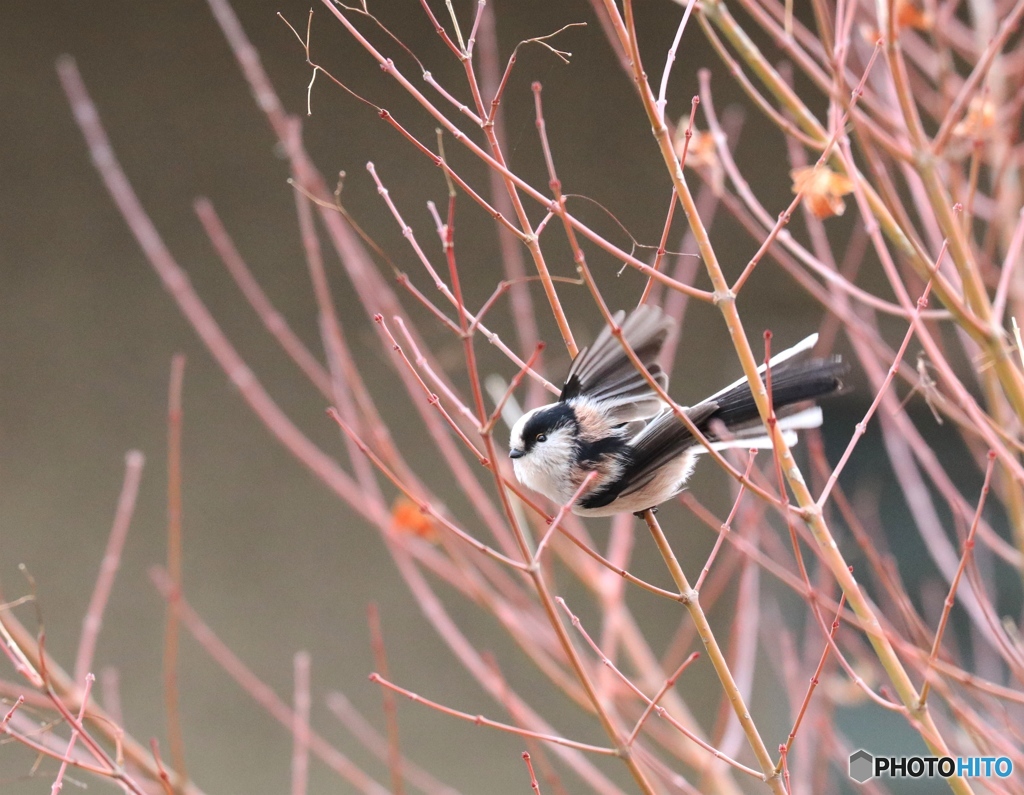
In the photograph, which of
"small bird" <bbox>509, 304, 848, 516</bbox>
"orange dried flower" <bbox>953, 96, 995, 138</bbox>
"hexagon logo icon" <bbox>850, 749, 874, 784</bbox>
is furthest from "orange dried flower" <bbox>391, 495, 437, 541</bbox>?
"orange dried flower" <bbox>953, 96, 995, 138</bbox>

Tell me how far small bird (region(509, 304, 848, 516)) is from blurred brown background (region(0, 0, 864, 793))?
4.95 feet

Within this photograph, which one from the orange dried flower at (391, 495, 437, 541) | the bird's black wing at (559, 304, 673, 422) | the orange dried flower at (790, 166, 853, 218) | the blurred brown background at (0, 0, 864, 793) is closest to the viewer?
the bird's black wing at (559, 304, 673, 422)

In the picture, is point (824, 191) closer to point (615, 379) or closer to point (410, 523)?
point (615, 379)

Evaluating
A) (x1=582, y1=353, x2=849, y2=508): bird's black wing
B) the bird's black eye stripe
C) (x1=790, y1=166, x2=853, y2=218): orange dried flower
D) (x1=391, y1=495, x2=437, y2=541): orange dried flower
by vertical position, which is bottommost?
(x1=391, y1=495, x2=437, y2=541): orange dried flower

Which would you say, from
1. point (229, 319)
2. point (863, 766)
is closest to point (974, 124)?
point (863, 766)

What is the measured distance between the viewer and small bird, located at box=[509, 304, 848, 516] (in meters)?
0.94

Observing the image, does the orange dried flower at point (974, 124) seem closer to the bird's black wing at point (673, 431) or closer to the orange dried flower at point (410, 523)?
the bird's black wing at point (673, 431)

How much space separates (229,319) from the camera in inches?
101

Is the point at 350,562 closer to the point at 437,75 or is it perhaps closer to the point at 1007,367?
the point at 437,75

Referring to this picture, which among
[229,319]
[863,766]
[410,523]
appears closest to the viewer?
[863,766]

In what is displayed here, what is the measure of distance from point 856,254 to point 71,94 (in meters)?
1.94

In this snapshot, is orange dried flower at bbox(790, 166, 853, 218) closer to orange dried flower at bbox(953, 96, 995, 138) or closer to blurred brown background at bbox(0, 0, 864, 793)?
orange dried flower at bbox(953, 96, 995, 138)

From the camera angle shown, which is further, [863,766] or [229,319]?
[229,319]

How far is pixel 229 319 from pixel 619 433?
5.92 ft
